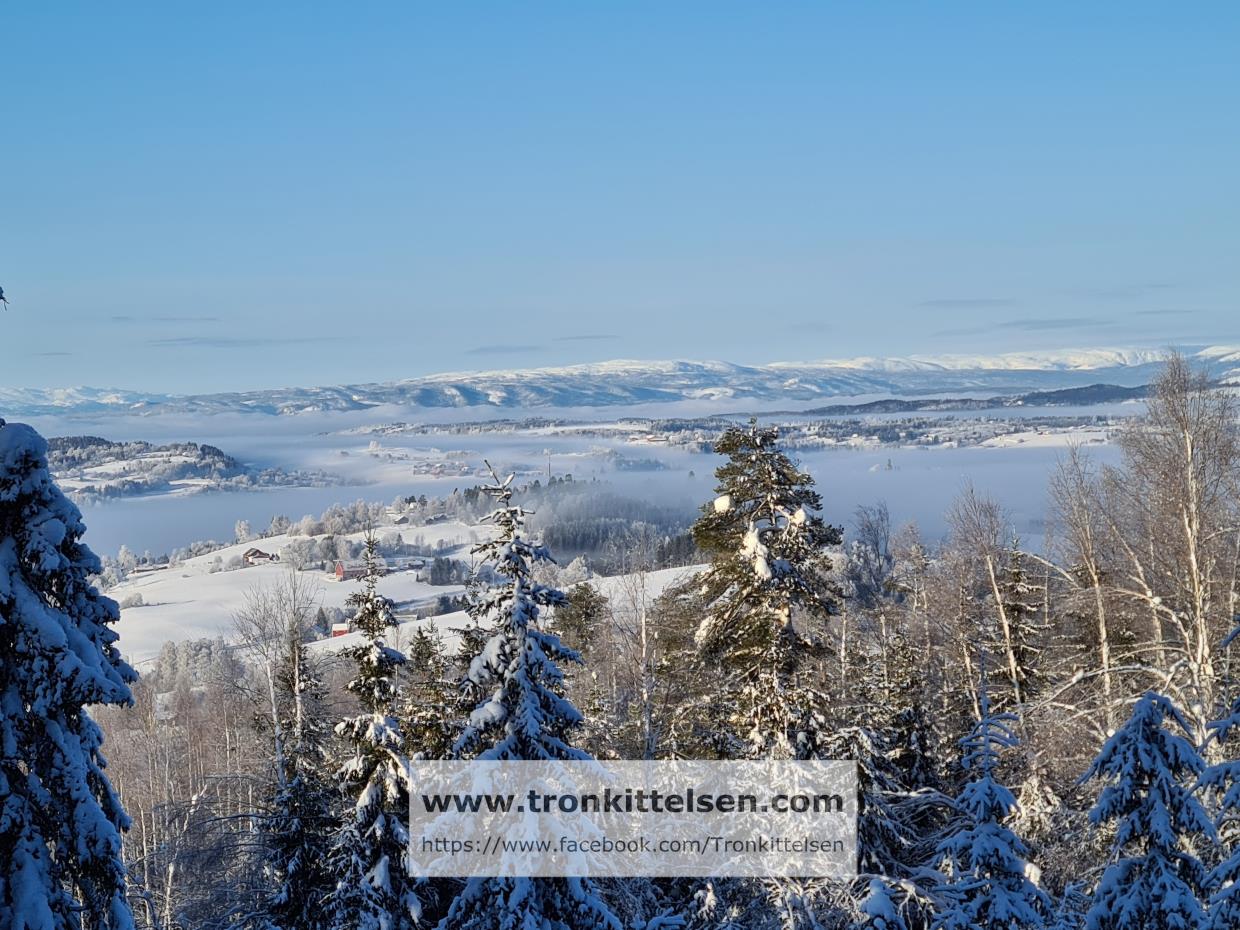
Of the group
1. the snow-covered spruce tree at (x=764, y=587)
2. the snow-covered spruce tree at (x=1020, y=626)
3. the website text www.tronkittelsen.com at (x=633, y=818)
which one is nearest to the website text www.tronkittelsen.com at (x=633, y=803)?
the website text www.tronkittelsen.com at (x=633, y=818)

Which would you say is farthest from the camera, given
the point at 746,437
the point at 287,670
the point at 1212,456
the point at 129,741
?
the point at 129,741

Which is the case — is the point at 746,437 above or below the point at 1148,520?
above

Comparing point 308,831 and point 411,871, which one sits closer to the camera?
point 411,871

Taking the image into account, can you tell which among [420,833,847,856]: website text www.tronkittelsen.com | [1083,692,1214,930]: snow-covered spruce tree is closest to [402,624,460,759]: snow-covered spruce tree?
[420,833,847,856]: website text www.tronkittelsen.com

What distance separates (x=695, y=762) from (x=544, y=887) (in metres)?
8.04

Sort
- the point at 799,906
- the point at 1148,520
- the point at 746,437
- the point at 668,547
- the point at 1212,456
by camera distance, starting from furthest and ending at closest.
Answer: the point at 668,547 → the point at 1148,520 → the point at 1212,456 → the point at 746,437 → the point at 799,906

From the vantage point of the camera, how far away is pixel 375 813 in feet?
50.7

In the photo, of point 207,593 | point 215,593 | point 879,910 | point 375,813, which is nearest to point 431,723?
point 375,813

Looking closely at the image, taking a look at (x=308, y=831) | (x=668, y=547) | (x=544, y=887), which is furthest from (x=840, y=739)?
(x=668, y=547)

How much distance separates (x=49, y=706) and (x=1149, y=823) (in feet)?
35.6

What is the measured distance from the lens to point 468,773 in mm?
12383

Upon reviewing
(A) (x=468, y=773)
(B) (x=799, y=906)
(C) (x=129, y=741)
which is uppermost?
(A) (x=468, y=773)

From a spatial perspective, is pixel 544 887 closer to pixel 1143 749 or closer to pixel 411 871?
pixel 411 871

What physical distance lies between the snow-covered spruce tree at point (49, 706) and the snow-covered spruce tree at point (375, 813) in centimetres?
774
